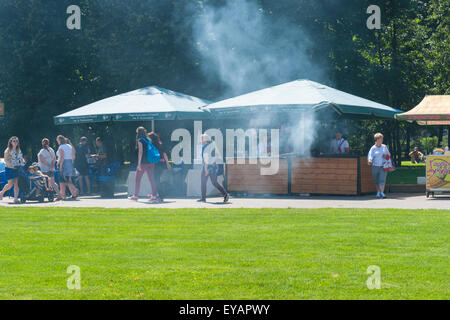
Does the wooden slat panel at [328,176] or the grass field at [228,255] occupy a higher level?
the wooden slat panel at [328,176]

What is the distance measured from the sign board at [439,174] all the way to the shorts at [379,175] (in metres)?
1.15

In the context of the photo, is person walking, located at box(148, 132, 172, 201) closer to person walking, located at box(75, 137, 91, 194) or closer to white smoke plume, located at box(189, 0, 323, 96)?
person walking, located at box(75, 137, 91, 194)

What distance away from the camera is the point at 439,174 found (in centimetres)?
1838

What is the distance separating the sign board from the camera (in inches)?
722

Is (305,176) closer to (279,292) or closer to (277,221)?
(277,221)

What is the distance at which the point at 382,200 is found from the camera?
18.0 meters

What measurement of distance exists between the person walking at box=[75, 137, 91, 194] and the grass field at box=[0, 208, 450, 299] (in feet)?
25.0

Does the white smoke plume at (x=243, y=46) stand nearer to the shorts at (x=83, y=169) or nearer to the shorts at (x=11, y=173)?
the shorts at (x=83, y=169)

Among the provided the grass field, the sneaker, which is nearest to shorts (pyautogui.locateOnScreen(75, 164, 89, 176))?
the sneaker

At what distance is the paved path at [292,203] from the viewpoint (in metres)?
16.4

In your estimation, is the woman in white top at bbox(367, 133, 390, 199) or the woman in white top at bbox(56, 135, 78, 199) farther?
the woman in white top at bbox(56, 135, 78, 199)

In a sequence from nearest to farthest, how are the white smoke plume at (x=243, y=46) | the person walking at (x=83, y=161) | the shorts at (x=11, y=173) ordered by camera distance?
the shorts at (x=11, y=173) < the person walking at (x=83, y=161) < the white smoke plume at (x=243, y=46)

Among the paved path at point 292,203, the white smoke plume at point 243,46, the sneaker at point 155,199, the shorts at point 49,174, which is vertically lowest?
the paved path at point 292,203

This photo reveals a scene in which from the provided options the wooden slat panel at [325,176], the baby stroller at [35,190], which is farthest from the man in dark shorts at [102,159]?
the wooden slat panel at [325,176]
